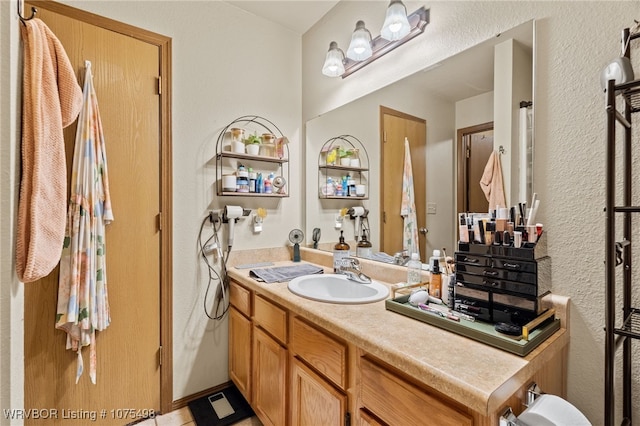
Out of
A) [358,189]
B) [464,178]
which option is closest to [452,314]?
[464,178]

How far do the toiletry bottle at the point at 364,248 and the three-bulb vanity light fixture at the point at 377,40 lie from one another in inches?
41.3

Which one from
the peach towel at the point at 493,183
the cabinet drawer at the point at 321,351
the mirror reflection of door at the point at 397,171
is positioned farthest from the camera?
the mirror reflection of door at the point at 397,171

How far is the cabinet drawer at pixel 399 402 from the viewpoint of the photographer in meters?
0.75

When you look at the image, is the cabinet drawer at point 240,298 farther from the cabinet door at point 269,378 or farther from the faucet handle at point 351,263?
the faucet handle at point 351,263

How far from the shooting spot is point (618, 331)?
744 millimetres

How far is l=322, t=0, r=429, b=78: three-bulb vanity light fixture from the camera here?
1.44 metres

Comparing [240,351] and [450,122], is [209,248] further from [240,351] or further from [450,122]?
[450,122]

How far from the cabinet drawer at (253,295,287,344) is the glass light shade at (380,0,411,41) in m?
1.49

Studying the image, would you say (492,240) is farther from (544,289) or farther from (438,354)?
(438,354)

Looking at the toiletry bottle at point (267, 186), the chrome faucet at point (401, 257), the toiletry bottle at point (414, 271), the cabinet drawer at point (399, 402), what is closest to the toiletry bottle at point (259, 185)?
the toiletry bottle at point (267, 186)

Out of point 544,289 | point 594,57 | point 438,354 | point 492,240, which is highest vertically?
point 594,57

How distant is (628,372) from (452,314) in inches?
18.9

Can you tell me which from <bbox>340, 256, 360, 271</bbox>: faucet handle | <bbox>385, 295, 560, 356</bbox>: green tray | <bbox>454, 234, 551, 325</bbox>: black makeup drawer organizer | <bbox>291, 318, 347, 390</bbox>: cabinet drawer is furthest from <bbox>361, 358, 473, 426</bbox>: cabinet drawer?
<bbox>340, 256, 360, 271</bbox>: faucet handle

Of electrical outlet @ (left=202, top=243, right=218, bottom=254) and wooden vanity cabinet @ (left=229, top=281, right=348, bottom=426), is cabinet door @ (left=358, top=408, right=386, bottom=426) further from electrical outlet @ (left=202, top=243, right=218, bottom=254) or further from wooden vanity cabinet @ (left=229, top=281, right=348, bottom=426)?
electrical outlet @ (left=202, top=243, right=218, bottom=254)
